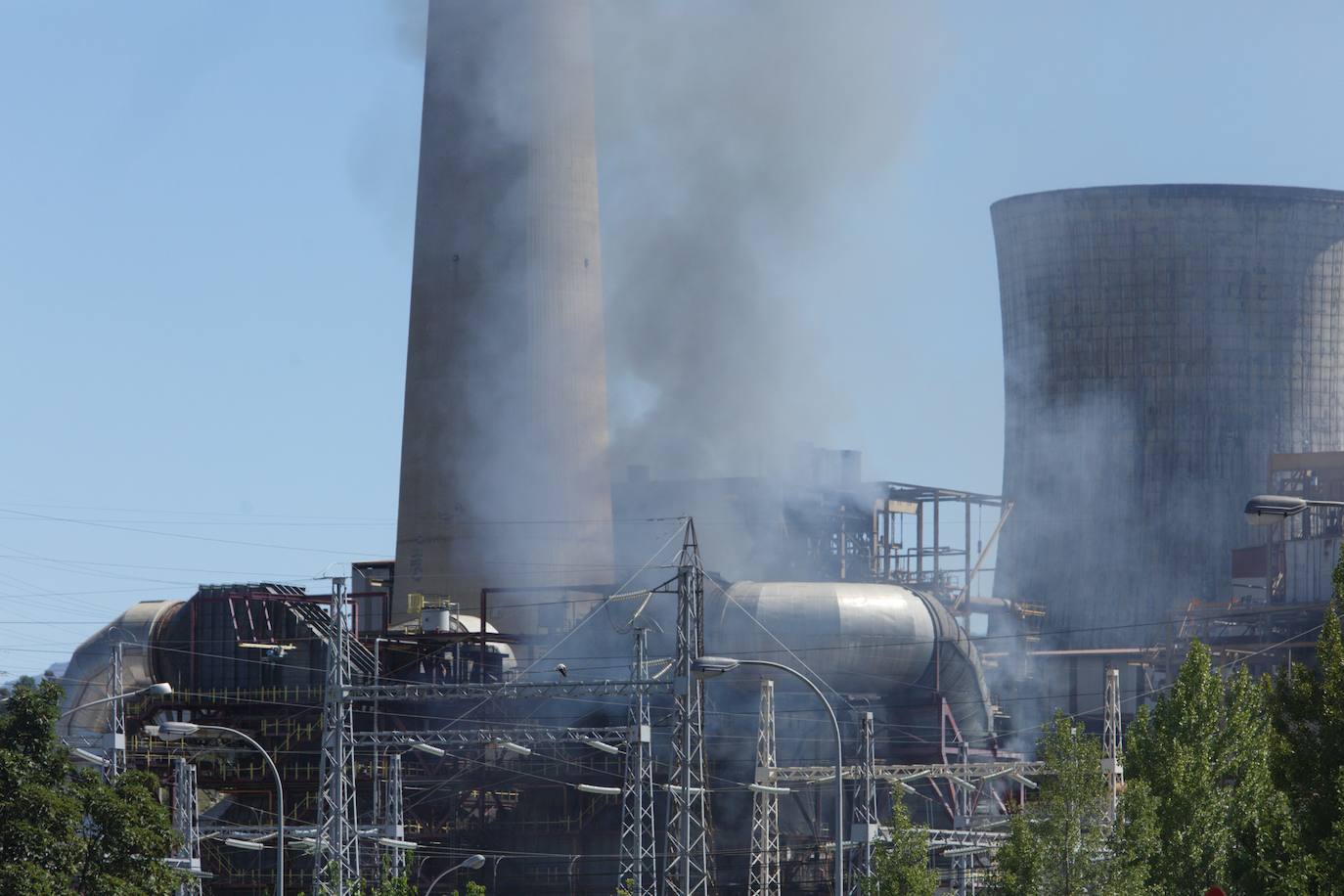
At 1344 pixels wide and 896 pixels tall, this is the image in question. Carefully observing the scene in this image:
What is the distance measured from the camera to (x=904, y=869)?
40062 mm

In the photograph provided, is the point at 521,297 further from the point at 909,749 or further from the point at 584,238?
the point at 909,749

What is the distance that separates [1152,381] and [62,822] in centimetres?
8974

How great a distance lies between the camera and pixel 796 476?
91.4 m

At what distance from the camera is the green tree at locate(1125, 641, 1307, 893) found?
33281 millimetres

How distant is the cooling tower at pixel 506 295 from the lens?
7231 cm

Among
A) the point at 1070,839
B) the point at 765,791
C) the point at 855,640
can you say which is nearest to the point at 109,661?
the point at 855,640

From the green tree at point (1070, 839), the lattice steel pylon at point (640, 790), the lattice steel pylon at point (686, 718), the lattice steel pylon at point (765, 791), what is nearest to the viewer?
the green tree at point (1070, 839)

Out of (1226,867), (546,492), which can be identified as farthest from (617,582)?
(1226,867)

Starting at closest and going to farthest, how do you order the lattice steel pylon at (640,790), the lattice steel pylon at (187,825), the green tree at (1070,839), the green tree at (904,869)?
the green tree at (1070,839) < the green tree at (904,869) < the lattice steel pylon at (640,790) < the lattice steel pylon at (187,825)

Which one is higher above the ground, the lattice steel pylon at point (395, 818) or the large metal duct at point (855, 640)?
the large metal duct at point (855, 640)

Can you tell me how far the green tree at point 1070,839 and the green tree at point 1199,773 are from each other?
0.60 meters

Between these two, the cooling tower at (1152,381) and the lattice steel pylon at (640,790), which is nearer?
the lattice steel pylon at (640,790)

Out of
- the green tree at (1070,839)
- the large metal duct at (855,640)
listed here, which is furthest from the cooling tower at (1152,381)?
the green tree at (1070,839)

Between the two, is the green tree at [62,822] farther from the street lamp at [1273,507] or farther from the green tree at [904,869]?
the street lamp at [1273,507]
